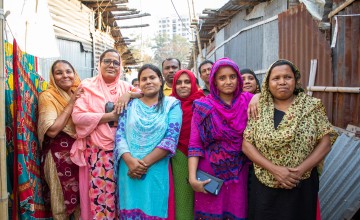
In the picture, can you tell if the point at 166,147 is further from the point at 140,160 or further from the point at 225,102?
the point at 225,102

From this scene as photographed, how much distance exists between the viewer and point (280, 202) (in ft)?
7.36

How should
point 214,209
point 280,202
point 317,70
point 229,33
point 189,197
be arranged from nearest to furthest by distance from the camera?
1. point 280,202
2. point 214,209
3. point 189,197
4. point 317,70
5. point 229,33

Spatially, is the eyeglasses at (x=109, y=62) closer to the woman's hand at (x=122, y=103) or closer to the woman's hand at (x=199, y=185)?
the woman's hand at (x=122, y=103)

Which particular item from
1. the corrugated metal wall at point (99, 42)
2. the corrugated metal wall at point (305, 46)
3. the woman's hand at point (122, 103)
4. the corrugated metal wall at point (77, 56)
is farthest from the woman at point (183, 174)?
the corrugated metal wall at point (99, 42)

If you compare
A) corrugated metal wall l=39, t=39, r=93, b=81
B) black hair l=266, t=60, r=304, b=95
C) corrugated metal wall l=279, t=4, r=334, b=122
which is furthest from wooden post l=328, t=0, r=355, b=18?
corrugated metal wall l=39, t=39, r=93, b=81

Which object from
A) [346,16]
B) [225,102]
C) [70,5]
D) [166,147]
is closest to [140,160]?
[166,147]

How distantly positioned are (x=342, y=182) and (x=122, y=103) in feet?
6.86

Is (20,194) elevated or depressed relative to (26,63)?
depressed

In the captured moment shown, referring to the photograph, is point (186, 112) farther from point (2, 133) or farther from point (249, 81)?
point (2, 133)

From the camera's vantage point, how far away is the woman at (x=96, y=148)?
2764mm

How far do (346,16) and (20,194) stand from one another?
150 inches

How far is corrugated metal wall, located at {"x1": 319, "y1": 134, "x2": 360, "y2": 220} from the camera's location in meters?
2.87

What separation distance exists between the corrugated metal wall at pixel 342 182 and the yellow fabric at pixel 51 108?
237 centimetres

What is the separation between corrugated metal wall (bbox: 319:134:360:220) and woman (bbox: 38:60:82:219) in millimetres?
2254
